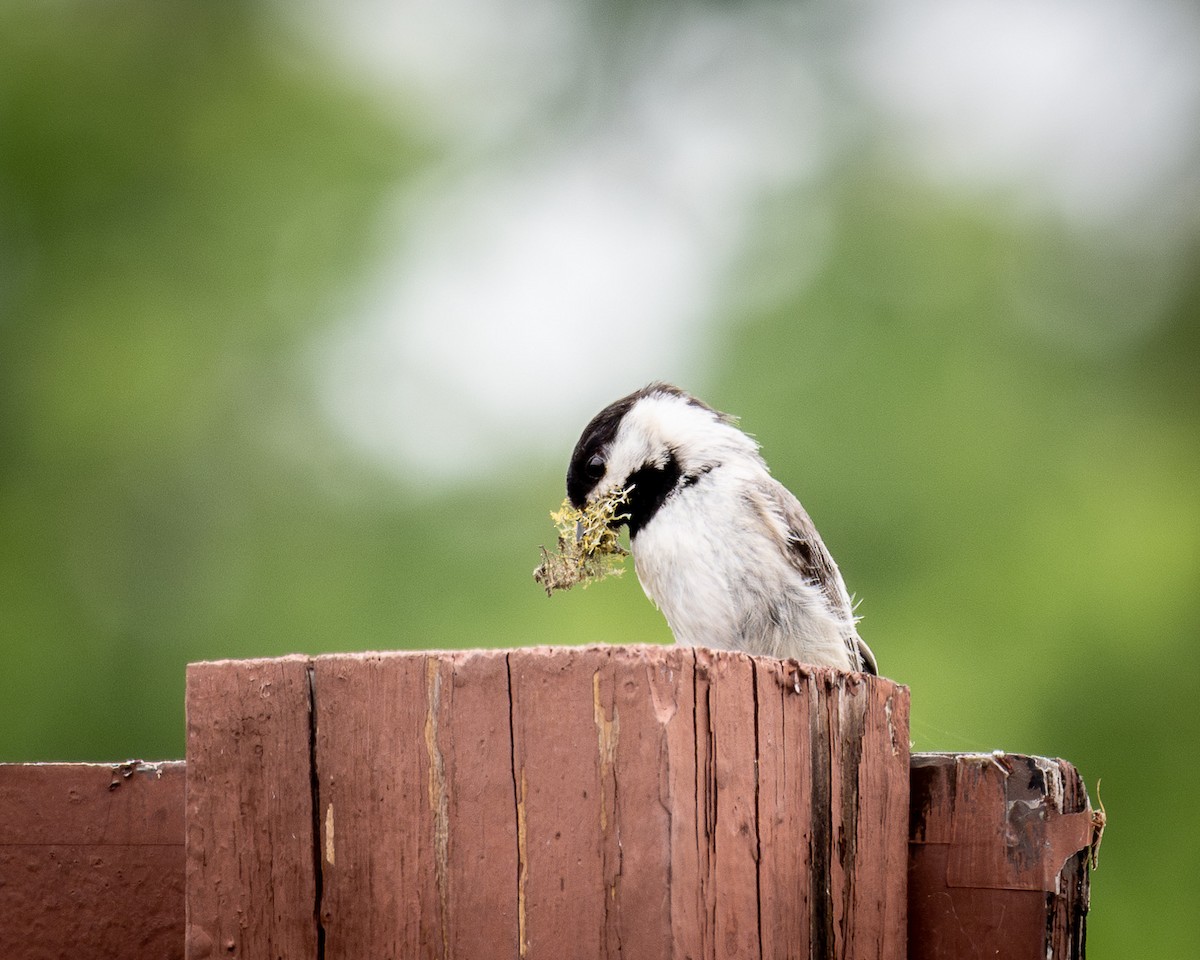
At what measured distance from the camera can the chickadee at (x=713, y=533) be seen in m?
3.50

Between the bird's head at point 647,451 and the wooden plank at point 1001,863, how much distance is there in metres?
1.85

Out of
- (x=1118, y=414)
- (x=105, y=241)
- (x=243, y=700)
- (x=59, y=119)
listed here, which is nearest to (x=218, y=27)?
(x=59, y=119)

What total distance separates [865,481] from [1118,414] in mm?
1599

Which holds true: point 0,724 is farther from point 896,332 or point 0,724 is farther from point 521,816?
point 521,816

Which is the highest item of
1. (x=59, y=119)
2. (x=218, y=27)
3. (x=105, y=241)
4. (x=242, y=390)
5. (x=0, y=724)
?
(x=218, y=27)

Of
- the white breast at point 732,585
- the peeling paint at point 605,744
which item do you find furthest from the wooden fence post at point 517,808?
the white breast at point 732,585

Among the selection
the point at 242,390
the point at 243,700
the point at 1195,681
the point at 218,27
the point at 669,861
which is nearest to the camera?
the point at 669,861

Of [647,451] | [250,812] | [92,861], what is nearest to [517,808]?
[250,812]

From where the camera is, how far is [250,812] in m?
1.67

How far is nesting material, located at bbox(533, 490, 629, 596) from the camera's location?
352 cm

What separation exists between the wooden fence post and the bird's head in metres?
2.01

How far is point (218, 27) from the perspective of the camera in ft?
31.6

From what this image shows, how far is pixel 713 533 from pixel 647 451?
43 cm

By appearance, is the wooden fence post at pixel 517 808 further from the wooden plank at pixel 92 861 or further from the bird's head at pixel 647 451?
the bird's head at pixel 647 451
